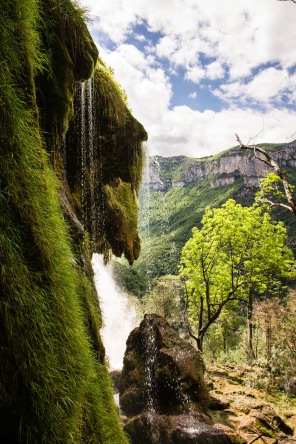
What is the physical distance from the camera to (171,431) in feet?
21.5

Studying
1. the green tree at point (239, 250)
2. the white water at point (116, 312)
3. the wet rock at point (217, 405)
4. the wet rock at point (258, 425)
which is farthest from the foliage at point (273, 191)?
the white water at point (116, 312)

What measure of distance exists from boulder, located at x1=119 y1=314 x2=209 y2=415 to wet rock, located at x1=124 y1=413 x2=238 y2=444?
72 centimetres

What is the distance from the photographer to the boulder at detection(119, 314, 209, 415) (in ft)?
25.4

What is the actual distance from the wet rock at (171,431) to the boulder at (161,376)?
2.35ft

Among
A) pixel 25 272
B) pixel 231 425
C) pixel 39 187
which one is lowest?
pixel 231 425

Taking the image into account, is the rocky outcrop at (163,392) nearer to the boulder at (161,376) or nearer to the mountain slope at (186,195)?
the boulder at (161,376)

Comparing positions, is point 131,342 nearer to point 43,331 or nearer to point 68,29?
point 43,331

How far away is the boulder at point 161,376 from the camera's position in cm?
775

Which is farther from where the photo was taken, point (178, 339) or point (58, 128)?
point (178, 339)

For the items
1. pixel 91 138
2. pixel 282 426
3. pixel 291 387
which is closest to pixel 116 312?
pixel 291 387

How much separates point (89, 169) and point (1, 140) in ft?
20.6

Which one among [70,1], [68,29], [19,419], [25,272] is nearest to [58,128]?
[68,29]

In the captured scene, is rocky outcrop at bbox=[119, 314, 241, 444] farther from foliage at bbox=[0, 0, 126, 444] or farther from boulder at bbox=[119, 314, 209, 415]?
foliage at bbox=[0, 0, 126, 444]

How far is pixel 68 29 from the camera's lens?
4008 mm
